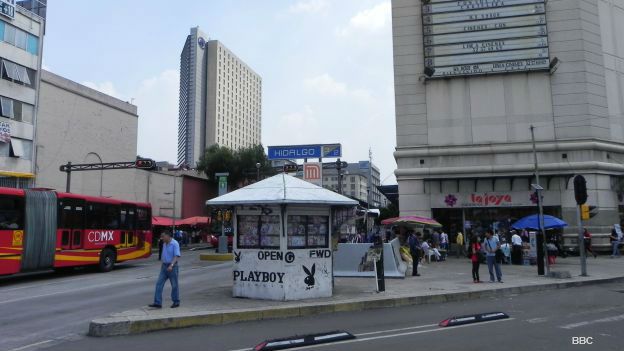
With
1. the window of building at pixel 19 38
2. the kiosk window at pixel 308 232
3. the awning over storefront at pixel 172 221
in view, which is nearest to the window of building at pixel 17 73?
the window of building at pixel 19 38

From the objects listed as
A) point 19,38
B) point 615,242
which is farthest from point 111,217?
point 615,242

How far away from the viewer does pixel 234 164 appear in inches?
2527

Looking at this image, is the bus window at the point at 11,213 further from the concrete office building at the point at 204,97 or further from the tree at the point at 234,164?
the concrete office building at the point at 204,97

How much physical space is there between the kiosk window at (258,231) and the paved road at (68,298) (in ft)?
8.13

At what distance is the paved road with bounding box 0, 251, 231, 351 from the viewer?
356 inches

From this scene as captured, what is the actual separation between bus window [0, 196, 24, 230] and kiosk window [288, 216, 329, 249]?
1115cm

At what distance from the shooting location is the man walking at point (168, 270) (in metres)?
10.6

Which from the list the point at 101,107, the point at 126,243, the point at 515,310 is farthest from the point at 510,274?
the point at 101,107

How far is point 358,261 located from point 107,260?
37.4ft

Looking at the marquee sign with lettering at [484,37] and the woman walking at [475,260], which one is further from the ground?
the marquee sign with lettering at [484,37]

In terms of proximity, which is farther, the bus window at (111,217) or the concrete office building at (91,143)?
the concrete office building at (91,143)

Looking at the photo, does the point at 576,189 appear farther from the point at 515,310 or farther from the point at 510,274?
the point at 515,310

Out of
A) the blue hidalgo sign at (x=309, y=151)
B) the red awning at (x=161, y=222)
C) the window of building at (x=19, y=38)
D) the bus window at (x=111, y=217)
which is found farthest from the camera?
the red awning at (x=161, y=222)

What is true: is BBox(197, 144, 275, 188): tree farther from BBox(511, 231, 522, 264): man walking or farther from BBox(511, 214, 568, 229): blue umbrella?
BBox(511, 231, 522, 264): man walking
